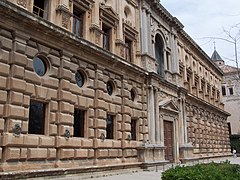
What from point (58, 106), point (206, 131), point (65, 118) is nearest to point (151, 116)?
point (65, 118)

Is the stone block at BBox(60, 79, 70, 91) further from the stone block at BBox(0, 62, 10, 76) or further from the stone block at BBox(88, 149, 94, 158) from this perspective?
the stone block at BBox(88, 149, 94, 158)

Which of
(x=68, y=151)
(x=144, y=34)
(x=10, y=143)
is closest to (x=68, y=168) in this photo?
(x=68, y=151)

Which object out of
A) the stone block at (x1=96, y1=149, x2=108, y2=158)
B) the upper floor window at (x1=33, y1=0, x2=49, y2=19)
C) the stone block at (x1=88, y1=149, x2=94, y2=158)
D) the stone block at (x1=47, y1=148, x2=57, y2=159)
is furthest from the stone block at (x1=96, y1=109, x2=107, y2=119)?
the upper floor window at (x1=33, y1=0, x2=49, y2=19)

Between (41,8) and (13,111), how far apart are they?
5281 mm

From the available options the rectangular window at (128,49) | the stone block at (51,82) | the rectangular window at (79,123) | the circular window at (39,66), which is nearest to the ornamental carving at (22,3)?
the circular window at (39,66)

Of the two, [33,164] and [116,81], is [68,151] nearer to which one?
[33,164]

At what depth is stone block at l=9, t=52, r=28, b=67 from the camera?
11.3 m

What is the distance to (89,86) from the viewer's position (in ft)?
49.4

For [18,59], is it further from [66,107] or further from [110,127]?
[110,127]

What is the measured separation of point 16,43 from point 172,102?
48.5 ft

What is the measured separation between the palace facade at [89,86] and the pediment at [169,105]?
8cm

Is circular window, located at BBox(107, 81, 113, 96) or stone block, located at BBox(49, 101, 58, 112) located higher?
circular window, located at BBox(107, 81, 113, 96)

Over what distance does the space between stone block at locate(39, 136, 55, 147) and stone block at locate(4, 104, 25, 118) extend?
1372 millimetres

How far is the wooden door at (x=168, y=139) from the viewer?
22.5 meters
